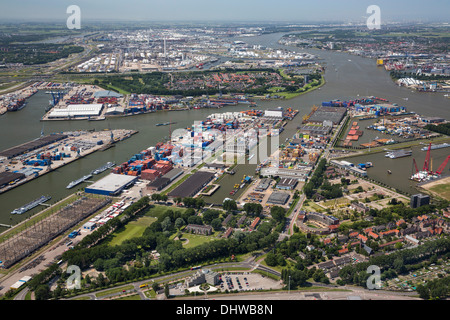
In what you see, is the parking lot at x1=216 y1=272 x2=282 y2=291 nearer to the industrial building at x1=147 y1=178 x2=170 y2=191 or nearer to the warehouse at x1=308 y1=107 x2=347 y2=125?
the industrial building at x1=147 y1=178 x2=170 y2=191

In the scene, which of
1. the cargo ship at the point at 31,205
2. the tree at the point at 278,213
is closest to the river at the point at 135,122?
the cargo ship at the point at 31,205

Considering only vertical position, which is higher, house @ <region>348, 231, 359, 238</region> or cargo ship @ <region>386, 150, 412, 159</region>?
cargo ship @ <region>386, 150, 412, 159</region>

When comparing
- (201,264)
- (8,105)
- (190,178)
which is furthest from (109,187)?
(8,105)

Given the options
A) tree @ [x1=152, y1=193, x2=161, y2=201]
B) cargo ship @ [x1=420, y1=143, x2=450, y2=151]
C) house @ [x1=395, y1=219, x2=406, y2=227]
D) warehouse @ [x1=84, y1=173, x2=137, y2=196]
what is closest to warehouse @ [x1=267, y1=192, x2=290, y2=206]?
house @ [x1=395, y1=219, x2=406, y2=227]

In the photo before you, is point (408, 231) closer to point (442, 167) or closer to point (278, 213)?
point (278, 213)

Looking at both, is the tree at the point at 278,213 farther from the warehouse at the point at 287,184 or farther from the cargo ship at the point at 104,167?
the cargo ship at the point at 104,167

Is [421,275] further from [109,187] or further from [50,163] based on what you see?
[50,163]
